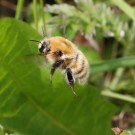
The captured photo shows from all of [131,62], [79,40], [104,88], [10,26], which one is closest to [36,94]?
[10,26]

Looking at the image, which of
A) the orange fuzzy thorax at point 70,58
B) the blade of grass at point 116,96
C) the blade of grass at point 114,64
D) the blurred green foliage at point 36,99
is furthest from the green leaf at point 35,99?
the blade of grass at point 116,96

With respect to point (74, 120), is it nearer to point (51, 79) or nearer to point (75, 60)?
point (51, 79)

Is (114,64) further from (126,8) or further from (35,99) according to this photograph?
(35,99)

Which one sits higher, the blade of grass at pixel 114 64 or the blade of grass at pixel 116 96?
the blade of grass at pixel 114 64

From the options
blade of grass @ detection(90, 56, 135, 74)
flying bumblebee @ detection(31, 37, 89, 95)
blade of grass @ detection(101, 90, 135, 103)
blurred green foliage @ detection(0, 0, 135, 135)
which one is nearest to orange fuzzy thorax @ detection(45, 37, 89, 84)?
flying bumblebee @ detection(31, 37, 89, 95)

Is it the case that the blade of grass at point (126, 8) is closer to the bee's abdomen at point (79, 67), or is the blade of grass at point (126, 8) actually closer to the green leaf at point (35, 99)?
the bee's abdomen at point (79, 67)

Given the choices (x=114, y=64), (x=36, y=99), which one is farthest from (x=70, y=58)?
(x=114, y=64)

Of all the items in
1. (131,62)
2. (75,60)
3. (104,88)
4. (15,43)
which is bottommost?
(104,88)
